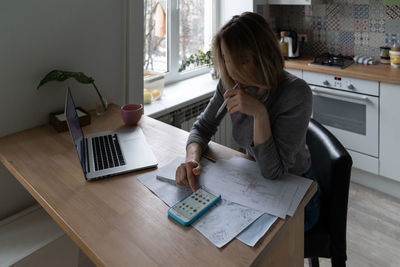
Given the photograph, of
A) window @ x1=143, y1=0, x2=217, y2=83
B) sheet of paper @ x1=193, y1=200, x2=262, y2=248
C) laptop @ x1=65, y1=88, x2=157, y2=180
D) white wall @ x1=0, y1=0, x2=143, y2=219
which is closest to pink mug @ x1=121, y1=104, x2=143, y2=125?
laptop @ x1=65, y1=88, x2=157, y2=180

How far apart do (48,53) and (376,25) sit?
2.47m

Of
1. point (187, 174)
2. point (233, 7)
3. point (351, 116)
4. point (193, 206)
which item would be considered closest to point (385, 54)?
point (351, 116)

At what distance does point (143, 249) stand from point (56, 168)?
59 cm

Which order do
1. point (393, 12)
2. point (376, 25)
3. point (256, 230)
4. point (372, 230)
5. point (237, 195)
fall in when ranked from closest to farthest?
point (256, 230) < point (237, 195) < point (372, 230) < point (393, 12) < point (376, 25)

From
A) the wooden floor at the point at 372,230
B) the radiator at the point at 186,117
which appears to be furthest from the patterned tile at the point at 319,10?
the wooden floor at the point at 372,230

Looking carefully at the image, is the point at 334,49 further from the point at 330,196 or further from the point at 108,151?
the point at 108,151

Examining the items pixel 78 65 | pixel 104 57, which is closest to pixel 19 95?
pixel 78 65

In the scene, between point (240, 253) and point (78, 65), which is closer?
point (240, 253)

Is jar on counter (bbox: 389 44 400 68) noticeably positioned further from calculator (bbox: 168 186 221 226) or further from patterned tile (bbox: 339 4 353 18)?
calculator (bbox: 168 186 221 226)

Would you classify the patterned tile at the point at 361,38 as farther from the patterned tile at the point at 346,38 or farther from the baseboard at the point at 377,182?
the baseboard at the point at 377,182

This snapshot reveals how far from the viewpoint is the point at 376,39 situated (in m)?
2.76

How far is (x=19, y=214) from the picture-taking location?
1.55 m

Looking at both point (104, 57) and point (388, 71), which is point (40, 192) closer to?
point (104, 57)

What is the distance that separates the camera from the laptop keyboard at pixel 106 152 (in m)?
1.25
